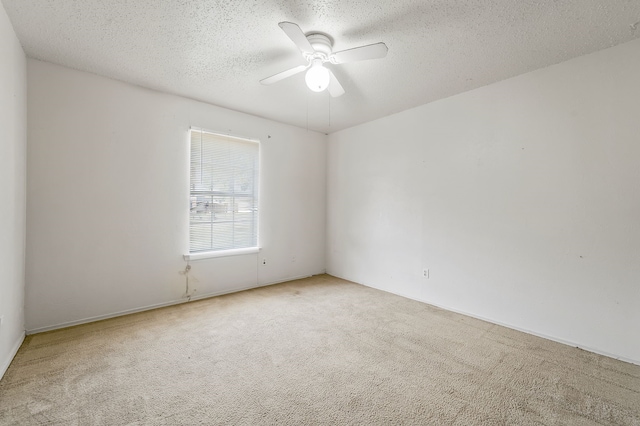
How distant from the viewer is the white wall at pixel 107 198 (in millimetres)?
2598

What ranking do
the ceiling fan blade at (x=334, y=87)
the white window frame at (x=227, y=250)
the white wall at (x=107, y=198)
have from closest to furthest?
the ceiling fan blade at (x=334, y=87)
the white wall at (x=107, y=198)
the white window frame at (x=227, y=250)

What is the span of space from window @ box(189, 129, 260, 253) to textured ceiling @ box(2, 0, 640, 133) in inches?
32.3

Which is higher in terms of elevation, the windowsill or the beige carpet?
the windowsill

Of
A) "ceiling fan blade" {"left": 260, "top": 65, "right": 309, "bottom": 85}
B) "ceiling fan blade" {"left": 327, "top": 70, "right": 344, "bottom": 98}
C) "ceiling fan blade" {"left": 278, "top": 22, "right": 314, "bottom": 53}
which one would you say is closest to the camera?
"ceiling fan blade" {"left": 278, "top": 22, "right": 314, "bottom": 53}

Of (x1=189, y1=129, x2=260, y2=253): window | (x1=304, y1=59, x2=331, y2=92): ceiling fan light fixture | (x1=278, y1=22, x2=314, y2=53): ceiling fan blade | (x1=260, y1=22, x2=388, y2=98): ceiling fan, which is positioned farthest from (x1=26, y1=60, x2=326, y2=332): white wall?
(x1=278, y1=22, x2=314, y2=53): ceiling fan blade

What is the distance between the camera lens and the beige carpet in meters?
1.61

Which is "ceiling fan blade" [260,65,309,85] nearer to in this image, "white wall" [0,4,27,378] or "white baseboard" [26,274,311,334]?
"white wall" [0,4,27,378]

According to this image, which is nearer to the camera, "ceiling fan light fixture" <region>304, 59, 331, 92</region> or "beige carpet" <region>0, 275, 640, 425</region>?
"beige carpet" <region>0, 275, 640, 425</region>

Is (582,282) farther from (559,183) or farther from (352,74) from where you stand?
(352,74)

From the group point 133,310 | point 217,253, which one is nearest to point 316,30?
point 217,253

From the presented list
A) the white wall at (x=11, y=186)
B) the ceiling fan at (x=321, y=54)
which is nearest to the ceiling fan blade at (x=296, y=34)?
the ceiling fan at (x=321, y=54)

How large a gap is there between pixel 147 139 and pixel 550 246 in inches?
168

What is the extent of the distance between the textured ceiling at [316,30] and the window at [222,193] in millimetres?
820

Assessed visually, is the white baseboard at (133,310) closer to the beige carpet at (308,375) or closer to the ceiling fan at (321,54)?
the beige carpet at (308,375)
